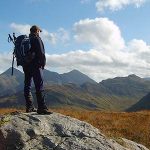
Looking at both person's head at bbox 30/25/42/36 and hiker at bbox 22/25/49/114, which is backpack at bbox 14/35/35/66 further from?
person's head at bbox 30/25/42/36

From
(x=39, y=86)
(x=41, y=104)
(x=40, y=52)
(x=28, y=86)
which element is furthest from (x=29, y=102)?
(x=40, y=52)

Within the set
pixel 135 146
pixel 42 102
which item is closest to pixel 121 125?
pixel 135 146

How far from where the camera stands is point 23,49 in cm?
1254

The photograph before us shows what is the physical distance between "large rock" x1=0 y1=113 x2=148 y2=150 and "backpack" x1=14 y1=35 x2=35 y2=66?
2.00 metres

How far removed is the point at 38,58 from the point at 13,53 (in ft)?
3.56

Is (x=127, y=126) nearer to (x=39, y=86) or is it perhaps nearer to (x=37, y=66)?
(x=39, y=86)

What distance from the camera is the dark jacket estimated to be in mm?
12516

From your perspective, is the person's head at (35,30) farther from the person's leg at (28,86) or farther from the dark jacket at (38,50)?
the person's leg at (28,86)

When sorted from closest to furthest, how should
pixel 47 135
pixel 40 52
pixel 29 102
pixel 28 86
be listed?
1. pixel 47 135
2. pixel 40 52
3. pixel 28 86
4. pixel 29 102

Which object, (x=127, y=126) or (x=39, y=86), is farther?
(x=127, y=126)

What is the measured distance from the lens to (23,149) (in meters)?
10.5

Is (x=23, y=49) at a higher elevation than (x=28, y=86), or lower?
higher

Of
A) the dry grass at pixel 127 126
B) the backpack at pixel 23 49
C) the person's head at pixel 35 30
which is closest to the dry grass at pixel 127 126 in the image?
the dry grass at pixel 127 126

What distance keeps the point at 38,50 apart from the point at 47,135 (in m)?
3.12
